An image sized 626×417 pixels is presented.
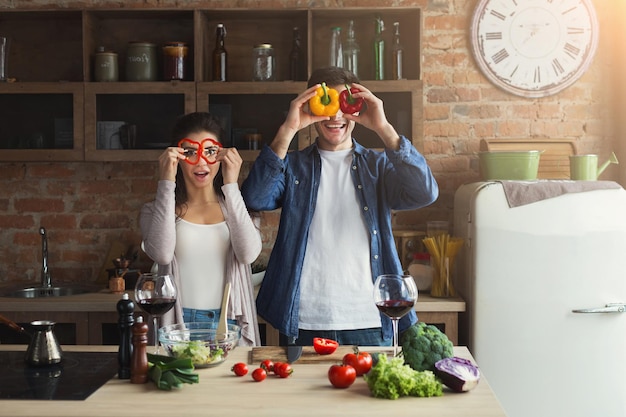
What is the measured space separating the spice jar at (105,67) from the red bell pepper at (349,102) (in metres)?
1.63

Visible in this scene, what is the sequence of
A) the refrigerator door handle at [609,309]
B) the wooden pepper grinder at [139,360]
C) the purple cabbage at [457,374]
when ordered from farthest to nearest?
1. the refrigerator door handle at [609,309]
2. the wooden pepper grinder at [139,360]
3. the purple cabbage at [457,374]

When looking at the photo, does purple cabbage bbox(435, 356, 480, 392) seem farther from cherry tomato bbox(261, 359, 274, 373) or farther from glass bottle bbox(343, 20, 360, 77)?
glass bottle bbox(343, 20, 360, 77)

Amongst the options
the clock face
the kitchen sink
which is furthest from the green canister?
the clock face

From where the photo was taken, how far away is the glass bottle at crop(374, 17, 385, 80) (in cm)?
370

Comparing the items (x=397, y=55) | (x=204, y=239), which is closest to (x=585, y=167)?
(x=397, y=55)

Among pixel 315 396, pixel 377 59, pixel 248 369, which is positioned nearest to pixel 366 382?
pixel 315 396

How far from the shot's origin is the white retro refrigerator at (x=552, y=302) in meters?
3.25

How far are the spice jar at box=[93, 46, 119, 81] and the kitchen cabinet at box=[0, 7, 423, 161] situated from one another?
2.0 inches

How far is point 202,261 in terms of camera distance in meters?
2.53

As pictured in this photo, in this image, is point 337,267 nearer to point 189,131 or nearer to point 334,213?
point 334,213

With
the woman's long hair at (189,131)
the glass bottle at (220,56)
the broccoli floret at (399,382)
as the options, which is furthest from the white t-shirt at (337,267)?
the glass bottle at (220,56)

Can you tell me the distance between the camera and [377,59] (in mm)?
3713

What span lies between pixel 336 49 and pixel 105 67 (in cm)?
119

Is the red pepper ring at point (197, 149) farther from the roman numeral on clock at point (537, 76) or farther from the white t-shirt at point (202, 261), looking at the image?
the roman numeral on clock at point (537, 76)
